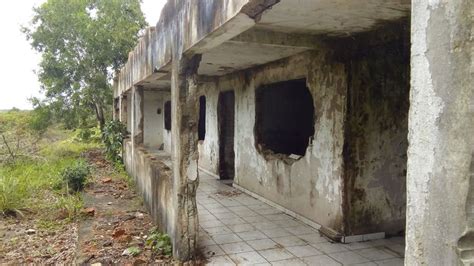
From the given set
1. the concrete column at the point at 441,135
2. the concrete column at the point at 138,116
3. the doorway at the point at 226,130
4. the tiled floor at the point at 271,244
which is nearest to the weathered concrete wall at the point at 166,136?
the concrete column at the point at 138,116

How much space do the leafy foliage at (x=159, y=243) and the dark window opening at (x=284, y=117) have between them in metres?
2.77

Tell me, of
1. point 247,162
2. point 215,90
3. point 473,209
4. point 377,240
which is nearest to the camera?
point 473,209

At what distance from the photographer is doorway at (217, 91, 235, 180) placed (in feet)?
30.0

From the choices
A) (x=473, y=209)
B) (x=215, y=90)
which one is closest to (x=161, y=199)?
(x=215, y=90)

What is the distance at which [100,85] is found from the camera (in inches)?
587

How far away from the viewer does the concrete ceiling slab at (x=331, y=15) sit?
3.27 m

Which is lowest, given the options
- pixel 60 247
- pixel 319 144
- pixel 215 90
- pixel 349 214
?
pixel 60 247

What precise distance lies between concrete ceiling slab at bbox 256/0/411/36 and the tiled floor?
265 centimetres

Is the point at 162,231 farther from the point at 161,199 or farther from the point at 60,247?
the point at 60,247

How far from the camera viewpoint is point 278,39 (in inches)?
179

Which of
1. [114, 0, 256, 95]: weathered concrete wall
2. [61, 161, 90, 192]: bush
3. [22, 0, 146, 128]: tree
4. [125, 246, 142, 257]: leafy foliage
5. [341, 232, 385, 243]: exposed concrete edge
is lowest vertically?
[125, 246, 142, 257]: leafy foliage

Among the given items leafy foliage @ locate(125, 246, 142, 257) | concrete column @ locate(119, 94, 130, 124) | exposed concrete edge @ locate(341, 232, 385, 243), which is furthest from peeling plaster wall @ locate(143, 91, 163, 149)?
exposed concrete edge @ locate(341, 232, 385, 243)

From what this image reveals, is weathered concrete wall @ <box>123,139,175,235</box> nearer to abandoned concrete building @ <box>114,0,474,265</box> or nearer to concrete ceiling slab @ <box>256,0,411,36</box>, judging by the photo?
abandoned concrete building @ <box>114,0,474,265</box>

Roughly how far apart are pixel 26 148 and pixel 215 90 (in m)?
6.67
